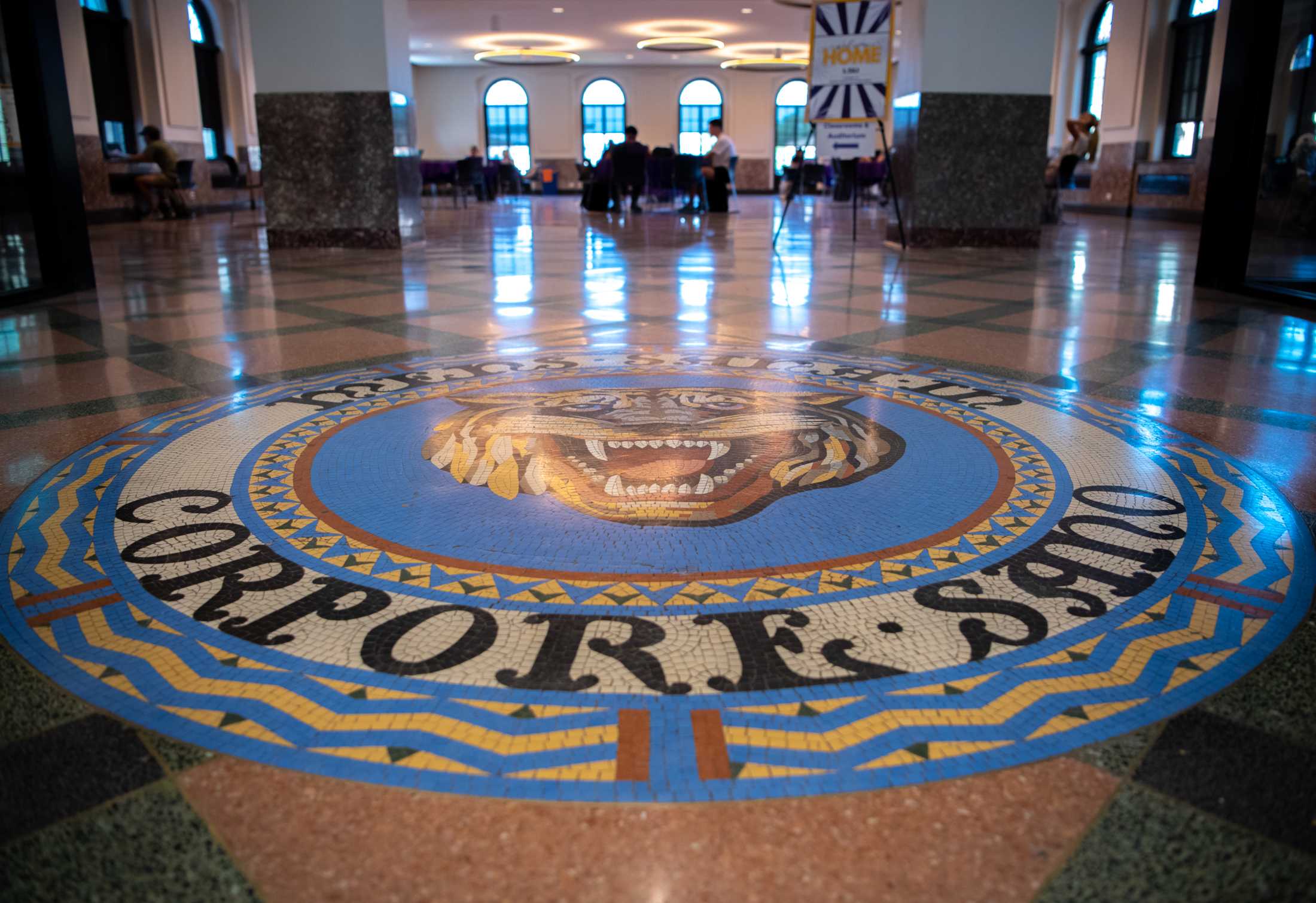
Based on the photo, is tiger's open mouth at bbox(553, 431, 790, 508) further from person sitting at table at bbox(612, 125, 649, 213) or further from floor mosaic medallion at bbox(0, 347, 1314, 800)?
person sitting at table at bbox(612, 125, 649, 213)

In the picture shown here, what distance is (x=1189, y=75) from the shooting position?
13.6 metres

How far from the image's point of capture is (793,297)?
4.64m

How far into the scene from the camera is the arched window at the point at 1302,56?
5020 mm

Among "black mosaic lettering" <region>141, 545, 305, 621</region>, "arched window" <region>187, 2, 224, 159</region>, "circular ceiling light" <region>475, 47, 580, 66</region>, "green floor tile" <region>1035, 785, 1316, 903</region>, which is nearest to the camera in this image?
"green floor tile" <region>1035, 785, 1316, 903</region>

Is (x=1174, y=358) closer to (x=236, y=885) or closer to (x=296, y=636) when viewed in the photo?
(x=296, y=636)

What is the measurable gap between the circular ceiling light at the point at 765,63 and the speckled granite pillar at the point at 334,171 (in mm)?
19032

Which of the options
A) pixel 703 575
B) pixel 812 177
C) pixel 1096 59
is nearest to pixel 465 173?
pixel 812 177

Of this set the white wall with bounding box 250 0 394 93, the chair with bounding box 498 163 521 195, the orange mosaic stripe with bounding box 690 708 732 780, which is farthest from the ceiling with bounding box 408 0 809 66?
the orange mosaic stripe with bounding box 690 708 732 780

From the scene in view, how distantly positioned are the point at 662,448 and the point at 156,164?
12614mm

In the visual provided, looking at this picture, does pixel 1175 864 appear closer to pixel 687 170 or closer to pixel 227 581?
pixel 227 581

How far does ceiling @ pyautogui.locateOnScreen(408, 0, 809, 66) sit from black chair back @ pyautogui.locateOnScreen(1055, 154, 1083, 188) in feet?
24.5

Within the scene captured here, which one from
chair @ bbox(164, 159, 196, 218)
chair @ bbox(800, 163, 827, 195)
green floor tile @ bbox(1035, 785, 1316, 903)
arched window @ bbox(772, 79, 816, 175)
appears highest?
arched window @ bbox(772, 79, 816, 175)

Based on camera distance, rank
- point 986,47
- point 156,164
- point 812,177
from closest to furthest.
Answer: point 986,47
point 156,164
point 812,177

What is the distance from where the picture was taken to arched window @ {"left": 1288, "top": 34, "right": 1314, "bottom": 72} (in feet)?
16.5
